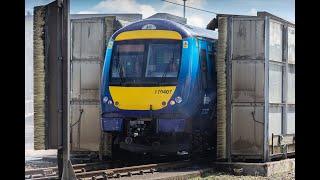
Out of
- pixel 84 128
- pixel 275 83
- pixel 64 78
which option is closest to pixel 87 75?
pixel 84 128

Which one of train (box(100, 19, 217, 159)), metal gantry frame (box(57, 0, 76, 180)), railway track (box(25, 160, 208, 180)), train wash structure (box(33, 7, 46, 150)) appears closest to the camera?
metal gantry frame (box(57, 0, 76, 180))

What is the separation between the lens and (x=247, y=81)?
8836 mm

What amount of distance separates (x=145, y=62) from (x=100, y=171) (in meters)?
2.43

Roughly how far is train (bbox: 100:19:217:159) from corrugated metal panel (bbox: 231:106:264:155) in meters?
0.78

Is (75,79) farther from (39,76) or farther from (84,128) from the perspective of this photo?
(39,76)

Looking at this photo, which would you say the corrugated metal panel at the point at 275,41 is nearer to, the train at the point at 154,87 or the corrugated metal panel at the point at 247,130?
the corrugated metal panel at the point at 247,130

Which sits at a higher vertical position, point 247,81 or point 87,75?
point 87,75

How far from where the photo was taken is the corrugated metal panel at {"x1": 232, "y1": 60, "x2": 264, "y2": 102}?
8.76 metres

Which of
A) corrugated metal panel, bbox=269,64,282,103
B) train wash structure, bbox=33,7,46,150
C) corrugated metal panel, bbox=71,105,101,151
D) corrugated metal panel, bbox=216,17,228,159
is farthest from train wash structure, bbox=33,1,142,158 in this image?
train wash structure, bbox=33,7,46,150

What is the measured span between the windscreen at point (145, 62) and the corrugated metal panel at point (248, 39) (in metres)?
0.98

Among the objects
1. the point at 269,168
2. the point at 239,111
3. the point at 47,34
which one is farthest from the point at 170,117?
the point at 47,34

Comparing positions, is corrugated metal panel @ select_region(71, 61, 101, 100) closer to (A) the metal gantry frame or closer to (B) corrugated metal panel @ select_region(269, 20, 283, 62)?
(B) corrugated metal panel @ select_region(269, 20, 283, 62)

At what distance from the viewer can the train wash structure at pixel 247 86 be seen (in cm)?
873
